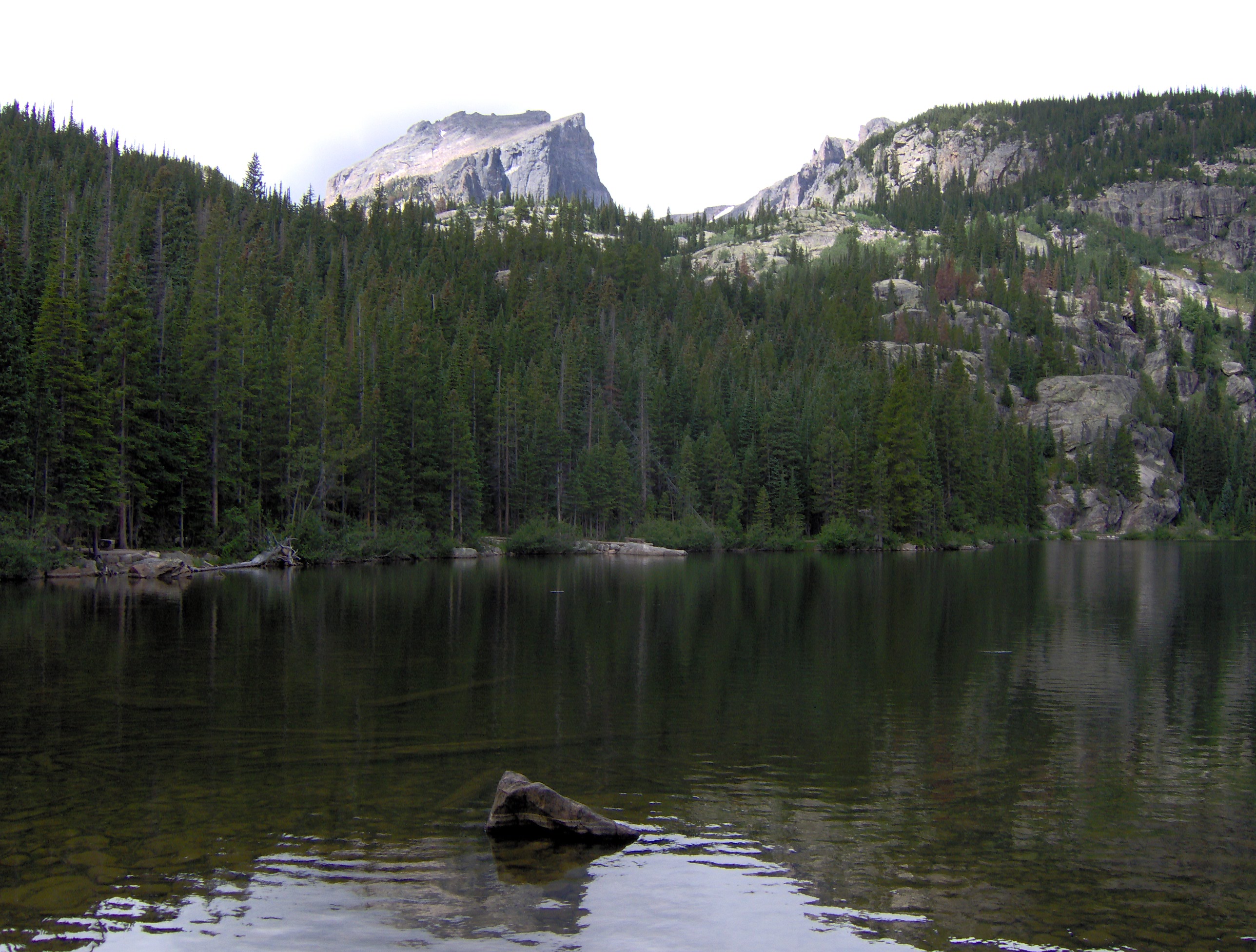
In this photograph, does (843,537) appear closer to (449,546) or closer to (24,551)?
(449,546)

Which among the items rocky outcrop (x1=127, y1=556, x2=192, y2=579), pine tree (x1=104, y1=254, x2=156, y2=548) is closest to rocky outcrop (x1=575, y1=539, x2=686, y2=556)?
pine tree (x1=104, y1=254, x2=156, y2=548)

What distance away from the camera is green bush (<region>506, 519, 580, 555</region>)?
3174 inches

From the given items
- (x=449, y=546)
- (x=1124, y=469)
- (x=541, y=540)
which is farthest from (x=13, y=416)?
(x=1124, y=469)

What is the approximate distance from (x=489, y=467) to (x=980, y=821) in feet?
270

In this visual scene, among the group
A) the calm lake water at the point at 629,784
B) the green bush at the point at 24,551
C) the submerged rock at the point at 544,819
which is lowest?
the calm lake water at the point at 629,784

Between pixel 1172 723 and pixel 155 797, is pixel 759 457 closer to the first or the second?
pixel 1172 723

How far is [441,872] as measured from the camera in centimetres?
1036

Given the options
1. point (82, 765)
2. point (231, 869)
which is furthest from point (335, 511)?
point (231, 869)

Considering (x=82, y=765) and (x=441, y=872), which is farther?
(x=82, y=765)

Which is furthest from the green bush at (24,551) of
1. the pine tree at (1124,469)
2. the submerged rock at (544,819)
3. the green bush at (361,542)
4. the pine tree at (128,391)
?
the pine tree at (1124,469)

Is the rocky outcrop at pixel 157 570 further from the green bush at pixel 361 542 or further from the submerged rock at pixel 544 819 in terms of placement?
the submerged rock at pixel 544 819

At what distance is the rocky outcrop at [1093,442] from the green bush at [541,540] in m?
88.8

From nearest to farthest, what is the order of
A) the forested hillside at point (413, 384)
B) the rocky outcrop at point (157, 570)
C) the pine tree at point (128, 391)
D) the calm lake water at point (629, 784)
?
the calm lake water at point (629, 784)
the rocky outcrop at point (157, 570)
the pine tree at point (128, 391)
the forested hillside at point (413, 384)

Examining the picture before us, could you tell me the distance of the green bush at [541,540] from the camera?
80.6 metres
